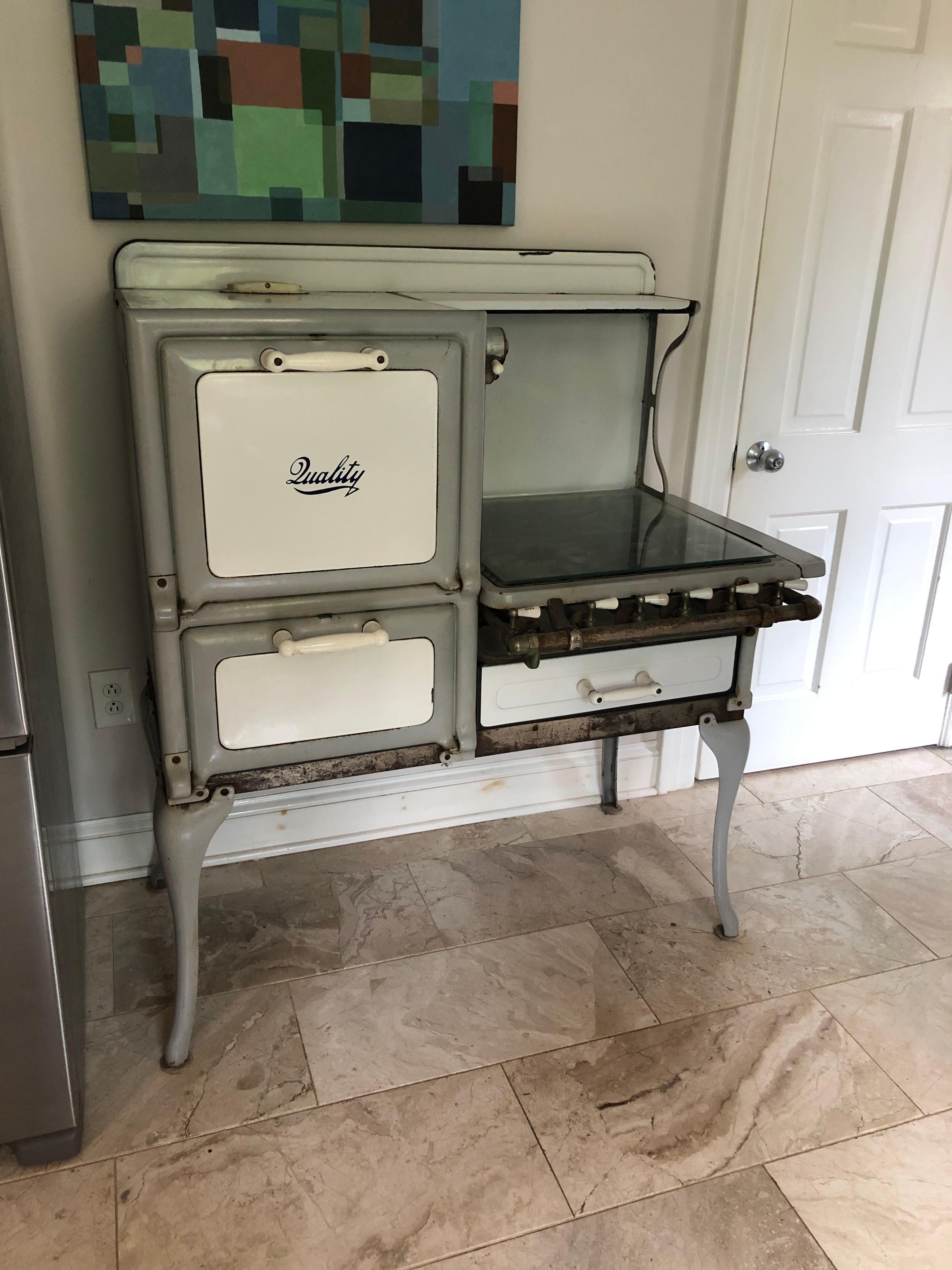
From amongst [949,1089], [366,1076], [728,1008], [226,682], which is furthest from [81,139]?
[949,1089]

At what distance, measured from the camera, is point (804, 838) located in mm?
2359

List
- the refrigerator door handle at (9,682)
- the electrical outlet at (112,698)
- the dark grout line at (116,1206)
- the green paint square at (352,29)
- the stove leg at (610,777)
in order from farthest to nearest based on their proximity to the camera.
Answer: the stove leg at (610,777) < the electrical outlet at (112,698) < the green paint square at (352,29) < the dark grout line at (116,1206) < the refrigerator door handle at (9,682)

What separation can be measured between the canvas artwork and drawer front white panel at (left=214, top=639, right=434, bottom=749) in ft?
2.79

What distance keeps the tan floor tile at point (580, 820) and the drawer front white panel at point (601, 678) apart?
27.6 inches

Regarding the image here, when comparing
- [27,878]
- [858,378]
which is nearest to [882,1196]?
[27,878]

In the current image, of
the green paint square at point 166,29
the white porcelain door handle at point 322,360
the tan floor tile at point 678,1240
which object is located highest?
the green paint square at point 166,29

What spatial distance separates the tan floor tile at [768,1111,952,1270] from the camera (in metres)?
1.37

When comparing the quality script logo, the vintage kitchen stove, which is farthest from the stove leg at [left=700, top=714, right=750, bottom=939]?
the quality script logo

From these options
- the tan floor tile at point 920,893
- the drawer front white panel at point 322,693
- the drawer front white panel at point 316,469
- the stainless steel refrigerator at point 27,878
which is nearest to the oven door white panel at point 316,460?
the drawer front white panel at point 316,469

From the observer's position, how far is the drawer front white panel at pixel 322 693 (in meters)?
1.44

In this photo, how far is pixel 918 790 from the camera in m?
2.59

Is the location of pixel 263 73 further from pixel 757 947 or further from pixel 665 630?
pixel 757 947

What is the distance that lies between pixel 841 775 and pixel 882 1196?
1.34m

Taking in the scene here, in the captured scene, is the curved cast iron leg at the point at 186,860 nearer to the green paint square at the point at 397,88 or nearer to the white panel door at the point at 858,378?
the green paint square at the point at 397,88
